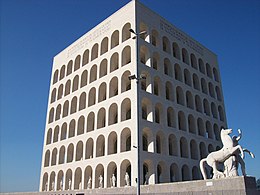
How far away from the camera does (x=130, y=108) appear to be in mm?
30016

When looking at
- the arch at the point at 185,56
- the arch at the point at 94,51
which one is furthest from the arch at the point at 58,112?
the arch at the point at 185,56

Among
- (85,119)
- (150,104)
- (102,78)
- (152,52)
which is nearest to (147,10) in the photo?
(152,52)

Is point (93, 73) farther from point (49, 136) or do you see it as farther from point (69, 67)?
point (49, 136)

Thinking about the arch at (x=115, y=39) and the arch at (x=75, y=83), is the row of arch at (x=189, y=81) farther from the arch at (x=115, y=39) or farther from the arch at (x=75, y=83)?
the arch at (x=75, y=83)

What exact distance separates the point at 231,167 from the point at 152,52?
16.9m

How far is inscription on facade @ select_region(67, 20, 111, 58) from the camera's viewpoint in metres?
33.9

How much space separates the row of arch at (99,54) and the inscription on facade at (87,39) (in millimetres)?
1245

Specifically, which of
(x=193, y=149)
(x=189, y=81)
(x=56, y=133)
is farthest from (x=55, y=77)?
(x=193, y=149)

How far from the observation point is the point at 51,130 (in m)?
39.0

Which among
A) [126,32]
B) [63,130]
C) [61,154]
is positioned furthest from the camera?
[63,130]

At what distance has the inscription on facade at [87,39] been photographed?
3391 cm

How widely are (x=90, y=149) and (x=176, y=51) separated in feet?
56.8

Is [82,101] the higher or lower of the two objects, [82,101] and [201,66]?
the lower

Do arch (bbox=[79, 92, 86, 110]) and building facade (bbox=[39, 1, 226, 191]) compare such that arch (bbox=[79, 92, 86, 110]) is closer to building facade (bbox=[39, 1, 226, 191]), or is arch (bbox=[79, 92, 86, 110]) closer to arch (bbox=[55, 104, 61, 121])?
building facade (bbox=[39, 1, 226, 191])
